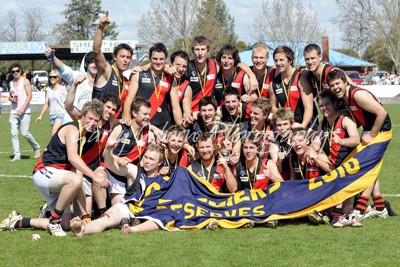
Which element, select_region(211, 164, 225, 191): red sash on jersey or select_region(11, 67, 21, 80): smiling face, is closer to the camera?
select_region(211, 164, 225, 191): red sash on jersey

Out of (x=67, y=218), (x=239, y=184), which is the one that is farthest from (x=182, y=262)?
(x=239, y=184)

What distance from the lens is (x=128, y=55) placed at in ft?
28.4

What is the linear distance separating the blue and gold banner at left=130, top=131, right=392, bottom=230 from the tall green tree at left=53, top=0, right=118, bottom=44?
81.7 metres

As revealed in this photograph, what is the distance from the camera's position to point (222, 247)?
632 centimetres

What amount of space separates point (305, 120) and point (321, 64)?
81cm

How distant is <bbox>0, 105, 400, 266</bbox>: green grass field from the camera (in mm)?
5797

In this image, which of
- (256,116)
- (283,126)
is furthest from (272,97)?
(283,126)

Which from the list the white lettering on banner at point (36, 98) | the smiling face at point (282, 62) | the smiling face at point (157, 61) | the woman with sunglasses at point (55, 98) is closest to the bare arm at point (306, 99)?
the smiling face at point (282, 62)

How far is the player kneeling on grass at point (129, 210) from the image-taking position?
6.96m

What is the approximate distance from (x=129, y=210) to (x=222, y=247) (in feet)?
5.33

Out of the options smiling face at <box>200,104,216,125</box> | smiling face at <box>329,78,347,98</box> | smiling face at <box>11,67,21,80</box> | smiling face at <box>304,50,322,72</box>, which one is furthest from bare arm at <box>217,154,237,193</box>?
smiling face at <box>11,67,21,80</box>

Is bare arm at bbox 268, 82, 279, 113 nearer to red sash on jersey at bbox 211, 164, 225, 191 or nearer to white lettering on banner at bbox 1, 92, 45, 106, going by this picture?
red sash on jersey at bbox 211, 164, 225, 191

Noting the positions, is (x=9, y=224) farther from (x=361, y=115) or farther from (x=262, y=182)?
(x=361, y=115)

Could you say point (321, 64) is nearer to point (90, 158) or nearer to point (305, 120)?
point (305, 120)
